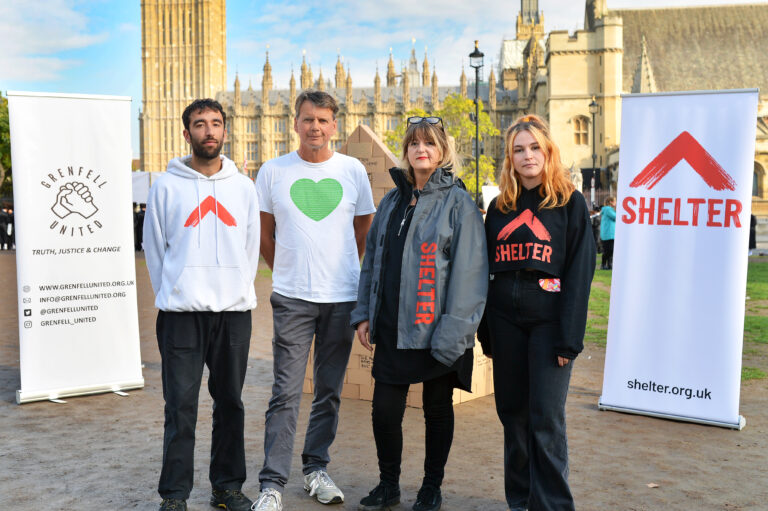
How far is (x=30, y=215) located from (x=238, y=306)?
3106 mm

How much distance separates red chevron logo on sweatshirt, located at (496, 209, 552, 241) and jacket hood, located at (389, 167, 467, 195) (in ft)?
1.14

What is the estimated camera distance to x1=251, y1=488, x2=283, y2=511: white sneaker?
3.51m

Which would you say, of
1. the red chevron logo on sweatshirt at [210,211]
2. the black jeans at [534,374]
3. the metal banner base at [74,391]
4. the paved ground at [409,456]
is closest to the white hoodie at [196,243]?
the red chevron logo on sweatshirt at [210,211]

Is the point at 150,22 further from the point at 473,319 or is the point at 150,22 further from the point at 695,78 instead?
the point at 473,319

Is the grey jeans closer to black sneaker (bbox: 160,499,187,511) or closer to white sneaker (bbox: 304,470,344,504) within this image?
white sneaker (bbox: 304,470,344,504)

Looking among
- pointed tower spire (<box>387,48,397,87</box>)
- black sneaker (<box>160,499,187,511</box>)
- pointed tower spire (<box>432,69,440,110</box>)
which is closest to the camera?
black sneaker (<box>160,499,187,511</box>)

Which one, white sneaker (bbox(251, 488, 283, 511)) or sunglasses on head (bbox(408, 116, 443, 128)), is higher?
sunglasses on head (bbox(408, 116, 443, 128))

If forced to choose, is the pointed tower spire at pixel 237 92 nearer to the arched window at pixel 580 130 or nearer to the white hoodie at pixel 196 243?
the arched window at pixel 580 130

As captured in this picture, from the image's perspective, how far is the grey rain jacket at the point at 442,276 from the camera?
10.9ft

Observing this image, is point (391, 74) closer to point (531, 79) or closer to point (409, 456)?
point (531, 79)

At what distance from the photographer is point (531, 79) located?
66.6 meters

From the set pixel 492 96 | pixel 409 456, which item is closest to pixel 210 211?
pixel 409 456

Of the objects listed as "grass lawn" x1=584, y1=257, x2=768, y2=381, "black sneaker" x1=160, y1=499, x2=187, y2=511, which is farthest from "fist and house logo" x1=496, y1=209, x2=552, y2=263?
"grass lawn" x1=584, y1=257, x2=768, y2=381

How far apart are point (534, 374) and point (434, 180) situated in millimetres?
1014
